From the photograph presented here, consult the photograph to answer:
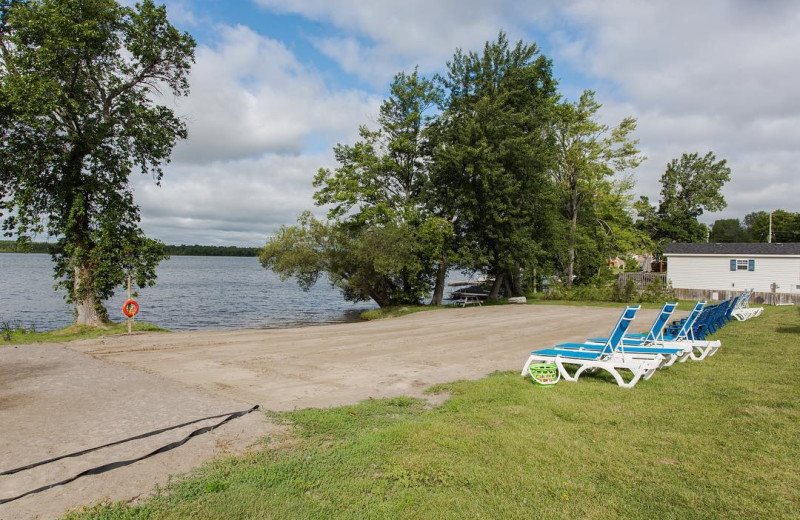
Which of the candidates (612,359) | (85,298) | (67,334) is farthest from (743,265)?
(67,334)

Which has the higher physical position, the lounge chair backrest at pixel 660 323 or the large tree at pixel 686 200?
the large tree at pixel 686 200

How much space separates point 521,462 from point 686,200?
6702cm

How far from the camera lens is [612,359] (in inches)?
312

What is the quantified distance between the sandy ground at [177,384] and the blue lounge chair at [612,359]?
51.3 inches

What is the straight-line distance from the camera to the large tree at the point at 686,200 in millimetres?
58875

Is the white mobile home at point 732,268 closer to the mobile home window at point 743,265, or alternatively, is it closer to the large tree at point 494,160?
the mobile home window at point 743,265

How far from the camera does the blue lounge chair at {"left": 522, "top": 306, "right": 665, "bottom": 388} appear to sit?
7359mm

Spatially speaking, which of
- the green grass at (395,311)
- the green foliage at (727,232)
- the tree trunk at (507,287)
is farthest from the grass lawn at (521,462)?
the green foliage at (727,232)

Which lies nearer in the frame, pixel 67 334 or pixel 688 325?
pixel 688 325

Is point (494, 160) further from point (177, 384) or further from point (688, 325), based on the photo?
point (177, 384)

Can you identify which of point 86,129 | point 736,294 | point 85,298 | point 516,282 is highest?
point 86,129

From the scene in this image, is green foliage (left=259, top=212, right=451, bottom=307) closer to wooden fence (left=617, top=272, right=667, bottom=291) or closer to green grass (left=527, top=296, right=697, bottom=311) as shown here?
green grass (left=527, top=296, right=697, bottom=311)

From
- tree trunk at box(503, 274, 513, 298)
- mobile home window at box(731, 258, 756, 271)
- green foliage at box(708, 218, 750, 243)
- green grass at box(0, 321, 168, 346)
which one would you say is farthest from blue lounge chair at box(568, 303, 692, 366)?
green foliage at box(708, 218, 750, 243)

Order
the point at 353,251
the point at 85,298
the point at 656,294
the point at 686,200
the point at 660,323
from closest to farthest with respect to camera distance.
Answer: the point at 660,323, the point at 85,298, the point at 353,251, the point at 656,294, the point at 686,200
